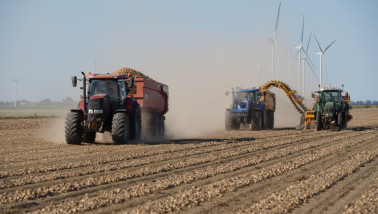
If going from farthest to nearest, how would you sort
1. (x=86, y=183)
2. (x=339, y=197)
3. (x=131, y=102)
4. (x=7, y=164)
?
1. (x=131, y=102)
2. (x=7, y=164)
3. (x=86, y=183)
4. (x=339, y=197)

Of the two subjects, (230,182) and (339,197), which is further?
(230,182)

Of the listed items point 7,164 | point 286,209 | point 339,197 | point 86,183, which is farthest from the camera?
point 7,164

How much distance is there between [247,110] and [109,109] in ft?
40.8

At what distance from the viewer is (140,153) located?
14.0 meters

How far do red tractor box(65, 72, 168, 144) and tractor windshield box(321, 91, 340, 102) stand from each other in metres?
13.0

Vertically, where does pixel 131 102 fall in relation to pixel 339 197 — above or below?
above

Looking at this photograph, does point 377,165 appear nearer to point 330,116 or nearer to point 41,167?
point 41,167

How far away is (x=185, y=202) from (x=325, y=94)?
896 inches

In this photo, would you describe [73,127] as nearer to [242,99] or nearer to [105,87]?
[105,87]

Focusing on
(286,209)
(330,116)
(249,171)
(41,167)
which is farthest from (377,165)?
(330,116)

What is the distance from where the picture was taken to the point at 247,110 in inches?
1102

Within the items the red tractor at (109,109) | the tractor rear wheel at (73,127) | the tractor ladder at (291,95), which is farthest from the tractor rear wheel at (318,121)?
the tractor rear wheel at (73,127)

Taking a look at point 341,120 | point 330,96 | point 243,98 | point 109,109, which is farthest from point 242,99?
point 109,109

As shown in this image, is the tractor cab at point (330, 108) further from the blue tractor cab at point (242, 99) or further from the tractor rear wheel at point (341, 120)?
the blue tractor cab at point (242, 99)
